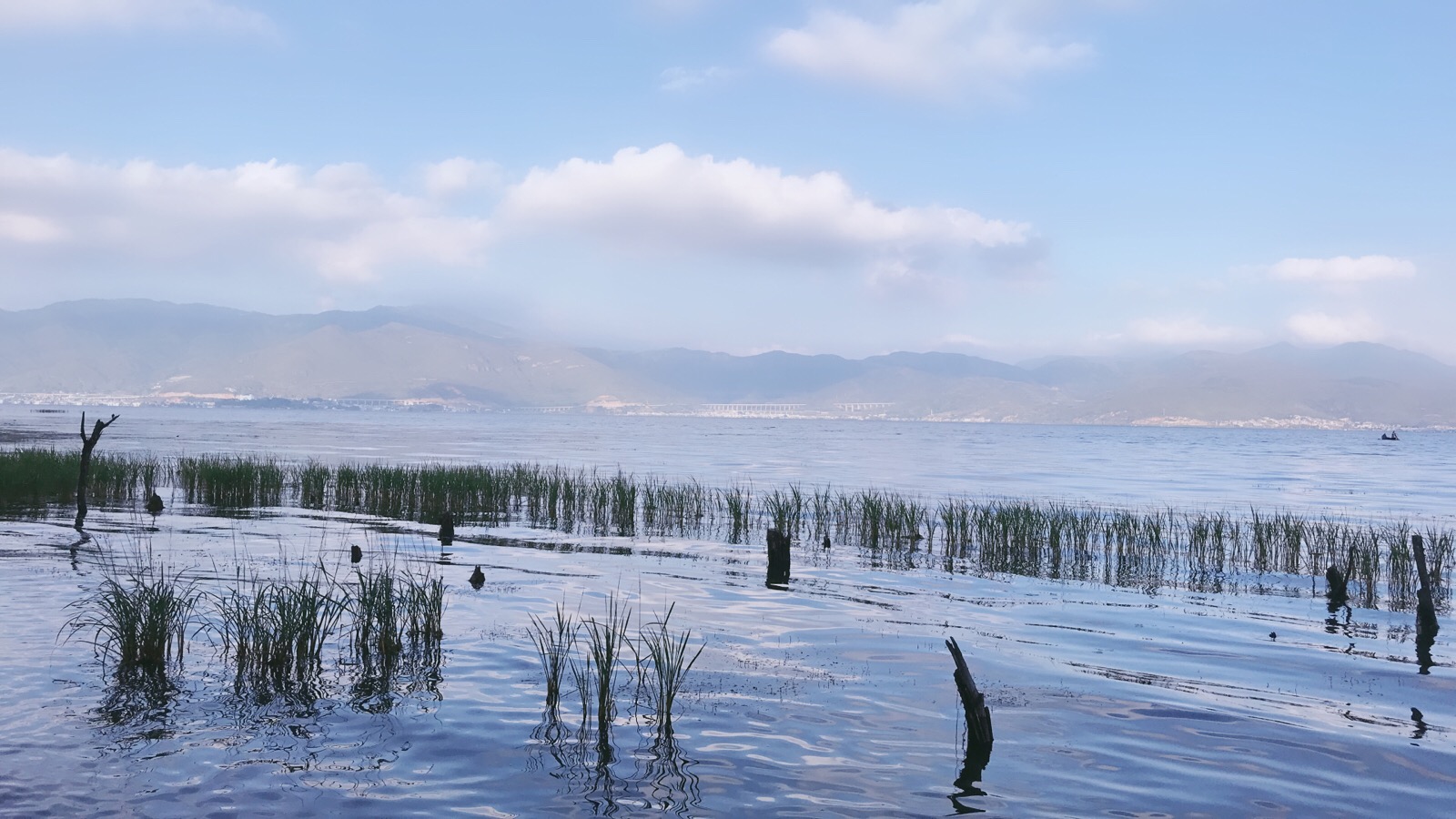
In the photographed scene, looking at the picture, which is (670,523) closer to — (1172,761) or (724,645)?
(724,645)

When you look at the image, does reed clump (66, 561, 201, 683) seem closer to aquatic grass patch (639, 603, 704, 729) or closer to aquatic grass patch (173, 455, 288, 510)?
aquatic grass patch (639, 603, 704, 729)

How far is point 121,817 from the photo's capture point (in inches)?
287

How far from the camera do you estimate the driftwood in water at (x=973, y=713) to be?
892 centimetres

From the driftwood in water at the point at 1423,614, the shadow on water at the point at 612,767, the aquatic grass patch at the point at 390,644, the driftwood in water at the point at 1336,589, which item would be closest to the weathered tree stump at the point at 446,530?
the aquatic grass patch at the point at 390,644

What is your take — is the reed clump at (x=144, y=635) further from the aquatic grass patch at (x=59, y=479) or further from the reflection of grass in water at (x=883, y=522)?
the aquatic grass patch at (x=59, y=479)

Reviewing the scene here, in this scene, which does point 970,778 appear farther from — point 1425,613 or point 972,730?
point 1425,613

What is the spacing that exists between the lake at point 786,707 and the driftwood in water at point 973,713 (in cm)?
17

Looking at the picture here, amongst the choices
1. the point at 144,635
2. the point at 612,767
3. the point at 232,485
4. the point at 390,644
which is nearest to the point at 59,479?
the point at 232,485

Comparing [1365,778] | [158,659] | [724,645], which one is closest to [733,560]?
[724,645]

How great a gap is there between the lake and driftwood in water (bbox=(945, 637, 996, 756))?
0.17m

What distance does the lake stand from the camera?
8.16 meters

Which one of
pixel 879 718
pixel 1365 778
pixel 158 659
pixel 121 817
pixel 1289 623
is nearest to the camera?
pixel 121 817

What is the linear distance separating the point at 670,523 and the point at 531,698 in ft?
63.7

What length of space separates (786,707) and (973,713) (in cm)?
241
